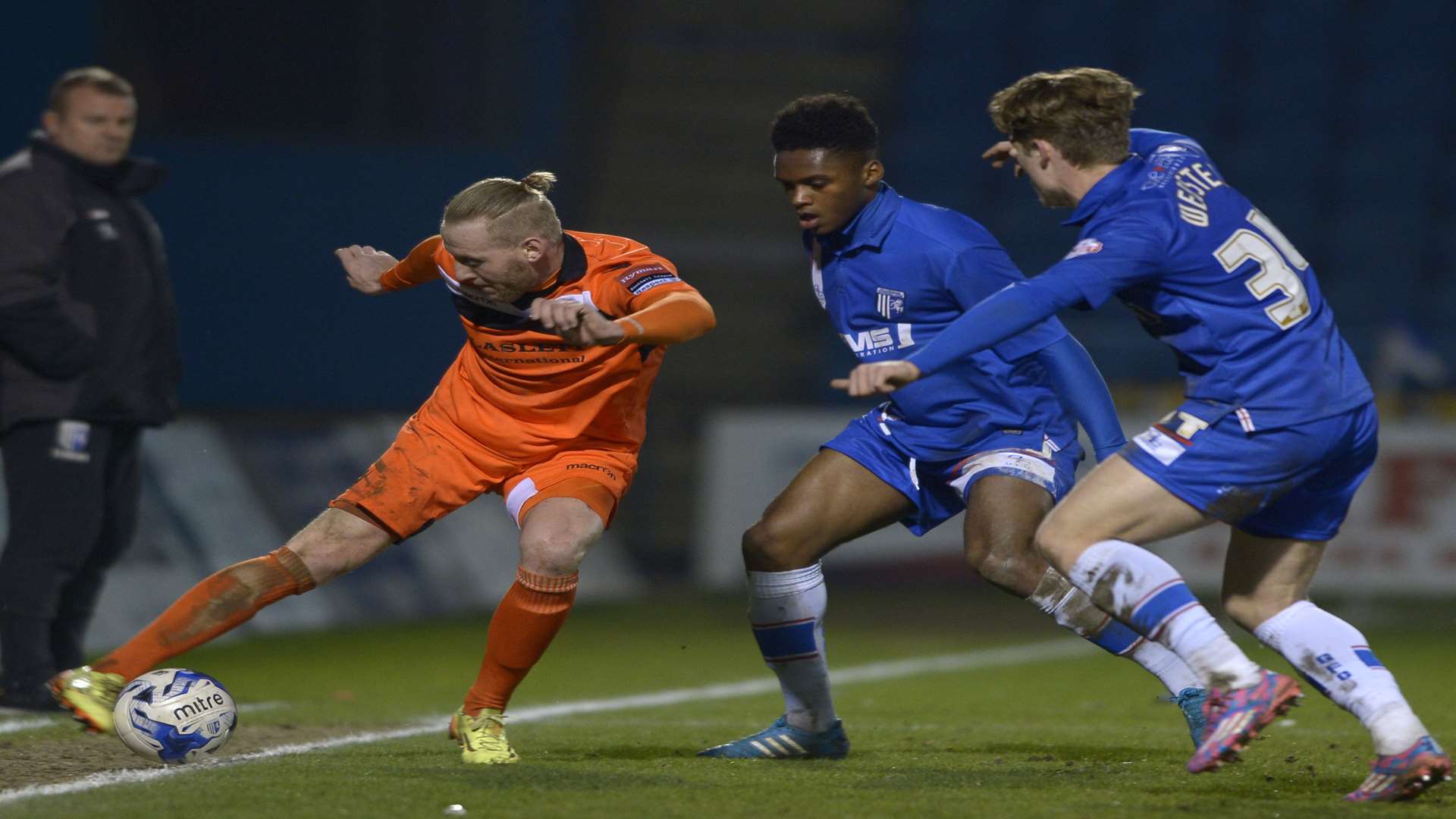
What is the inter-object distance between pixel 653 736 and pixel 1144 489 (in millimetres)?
2131

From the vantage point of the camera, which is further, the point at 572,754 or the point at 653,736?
the point at 653,736

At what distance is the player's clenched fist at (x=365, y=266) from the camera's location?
5.27m

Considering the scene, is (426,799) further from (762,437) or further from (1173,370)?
(1173,370)

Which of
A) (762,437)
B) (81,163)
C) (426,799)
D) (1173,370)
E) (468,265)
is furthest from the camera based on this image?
(1173,370)

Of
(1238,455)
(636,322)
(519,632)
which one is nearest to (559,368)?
(636,322)

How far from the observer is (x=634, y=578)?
42.3 ft

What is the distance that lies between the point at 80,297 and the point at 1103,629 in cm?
384

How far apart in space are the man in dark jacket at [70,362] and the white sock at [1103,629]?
11.2 feet

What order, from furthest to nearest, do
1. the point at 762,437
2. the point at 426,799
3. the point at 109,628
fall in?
the point at 762,437
the point at 109,628
the point at 426,799

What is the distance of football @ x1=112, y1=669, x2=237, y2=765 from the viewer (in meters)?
4.55

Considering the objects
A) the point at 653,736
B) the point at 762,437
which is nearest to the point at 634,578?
the point at 762,437

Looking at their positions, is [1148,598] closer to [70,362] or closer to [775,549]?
[775,549]

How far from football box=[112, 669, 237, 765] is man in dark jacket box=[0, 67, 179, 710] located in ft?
5.53

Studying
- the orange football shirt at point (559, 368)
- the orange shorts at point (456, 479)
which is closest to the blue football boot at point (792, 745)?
the orange shorts at point (456, 479)
